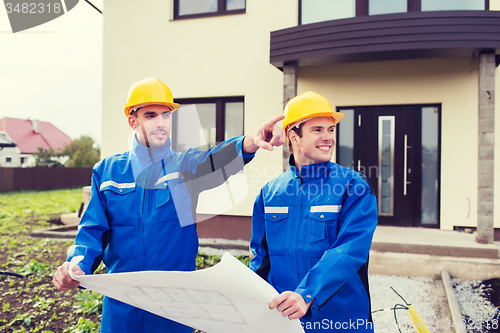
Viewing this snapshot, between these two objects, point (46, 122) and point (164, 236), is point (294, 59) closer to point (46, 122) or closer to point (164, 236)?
point (164, 236)

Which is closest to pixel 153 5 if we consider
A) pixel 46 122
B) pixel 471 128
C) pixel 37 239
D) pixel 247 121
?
pixel 247 121

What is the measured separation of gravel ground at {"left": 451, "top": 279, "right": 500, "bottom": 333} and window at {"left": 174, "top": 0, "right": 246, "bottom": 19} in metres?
6.30

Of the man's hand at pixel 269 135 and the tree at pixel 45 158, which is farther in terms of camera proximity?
the tree at pixel 45 158

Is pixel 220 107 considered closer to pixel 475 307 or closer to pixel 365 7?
pixel 365 7

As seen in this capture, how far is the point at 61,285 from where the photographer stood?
1577mm

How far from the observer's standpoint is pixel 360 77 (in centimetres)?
669

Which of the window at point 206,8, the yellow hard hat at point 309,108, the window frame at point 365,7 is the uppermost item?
the window at point 206,8

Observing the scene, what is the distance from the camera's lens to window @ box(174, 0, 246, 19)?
7.34 metres

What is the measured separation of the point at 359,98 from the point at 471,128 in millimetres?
2035

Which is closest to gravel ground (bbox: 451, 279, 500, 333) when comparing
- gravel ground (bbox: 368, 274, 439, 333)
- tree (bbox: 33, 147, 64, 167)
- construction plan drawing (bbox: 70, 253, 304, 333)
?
gravel ground (bbox: 368, 274, 439, 333)

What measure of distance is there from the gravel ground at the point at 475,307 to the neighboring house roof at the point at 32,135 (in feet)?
148

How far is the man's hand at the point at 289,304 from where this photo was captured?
4.08 feet

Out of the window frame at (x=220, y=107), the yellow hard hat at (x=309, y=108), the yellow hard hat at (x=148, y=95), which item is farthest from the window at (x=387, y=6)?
the yellow hard hat at (x=148, y=95)

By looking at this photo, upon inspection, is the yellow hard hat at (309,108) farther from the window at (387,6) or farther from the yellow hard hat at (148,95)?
the window at (387,6)
